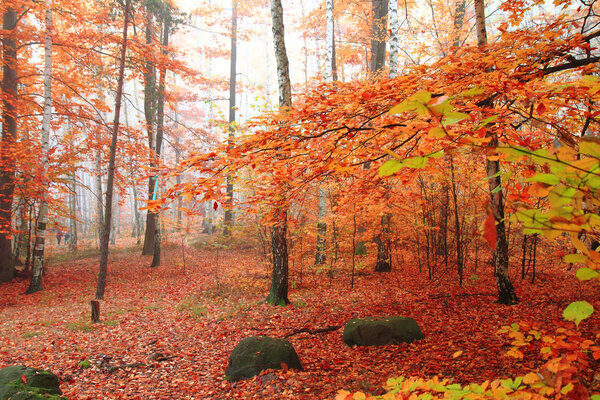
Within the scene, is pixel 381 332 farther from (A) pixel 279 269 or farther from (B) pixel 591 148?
(B) pixel 591 148

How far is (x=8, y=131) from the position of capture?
33.3ft

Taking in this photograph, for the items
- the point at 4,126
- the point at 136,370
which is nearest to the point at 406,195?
the point at 136,370

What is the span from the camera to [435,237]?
856 centimetres

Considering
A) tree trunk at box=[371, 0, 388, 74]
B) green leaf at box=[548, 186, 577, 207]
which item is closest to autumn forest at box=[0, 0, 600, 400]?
green leaf at box=[548, 186, 577, 207]

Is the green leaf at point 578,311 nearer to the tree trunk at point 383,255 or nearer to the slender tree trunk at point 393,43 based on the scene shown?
the tree trunk at point 383,255

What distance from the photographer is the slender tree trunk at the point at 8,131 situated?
948cm

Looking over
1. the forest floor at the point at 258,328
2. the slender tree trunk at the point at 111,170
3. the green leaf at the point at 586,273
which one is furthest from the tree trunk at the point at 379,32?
the green leaf at the point at 586,273

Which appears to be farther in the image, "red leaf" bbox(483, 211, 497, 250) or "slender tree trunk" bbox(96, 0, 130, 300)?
"slender tree trunk" bbox(96, 0, 130, 300)

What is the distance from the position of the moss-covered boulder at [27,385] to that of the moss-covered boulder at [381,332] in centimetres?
391

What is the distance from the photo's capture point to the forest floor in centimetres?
412

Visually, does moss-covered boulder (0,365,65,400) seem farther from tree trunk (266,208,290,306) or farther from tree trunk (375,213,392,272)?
tree trunk (375,213,392,272)

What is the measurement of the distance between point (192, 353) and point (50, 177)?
26.0 ft

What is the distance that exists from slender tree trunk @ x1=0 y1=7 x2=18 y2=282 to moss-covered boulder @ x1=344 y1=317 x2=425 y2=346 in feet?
34.6

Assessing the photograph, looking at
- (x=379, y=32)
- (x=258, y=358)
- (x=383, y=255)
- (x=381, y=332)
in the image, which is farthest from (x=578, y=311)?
(x=379, y=32)
